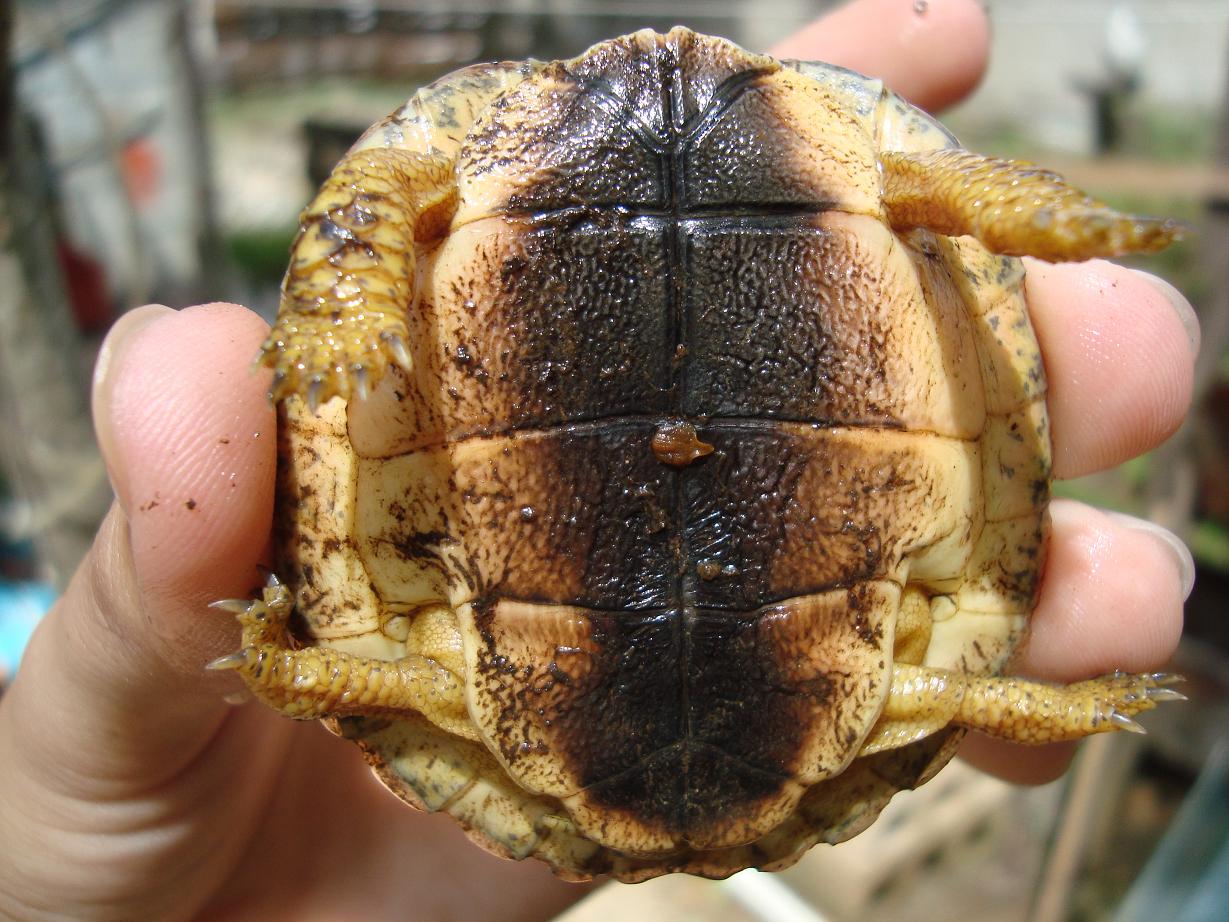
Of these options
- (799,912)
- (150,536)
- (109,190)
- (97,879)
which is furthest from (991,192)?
(109,190)

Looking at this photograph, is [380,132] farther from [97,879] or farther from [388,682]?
[97,879]

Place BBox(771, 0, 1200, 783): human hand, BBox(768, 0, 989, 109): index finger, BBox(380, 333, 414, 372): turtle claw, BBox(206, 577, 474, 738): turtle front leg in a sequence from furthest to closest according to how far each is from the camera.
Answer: BBox(768, 0, 989, 109): index finger
BBox(771, 0, 1200, 783): human hand
BBox(206, 577, 474, 738): turtle front leg
BBox(380, 333, 414, 372): turtle claw

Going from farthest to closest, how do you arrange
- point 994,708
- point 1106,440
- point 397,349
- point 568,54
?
point 568,54
point 1106,440
point 994,708
point 397,349

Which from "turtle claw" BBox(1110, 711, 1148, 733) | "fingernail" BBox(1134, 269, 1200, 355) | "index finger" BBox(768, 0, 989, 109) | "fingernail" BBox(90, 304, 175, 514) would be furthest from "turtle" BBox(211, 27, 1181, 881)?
"index finger" BBox(768, 0, 989, 109)

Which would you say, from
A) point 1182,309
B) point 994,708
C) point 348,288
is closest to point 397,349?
point 348,288

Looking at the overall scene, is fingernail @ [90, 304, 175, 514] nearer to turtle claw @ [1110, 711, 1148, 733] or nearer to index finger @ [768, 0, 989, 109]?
turtle claw @ [1110, 711, 1148, 733]

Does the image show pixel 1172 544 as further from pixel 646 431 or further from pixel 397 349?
pixel 397 349
